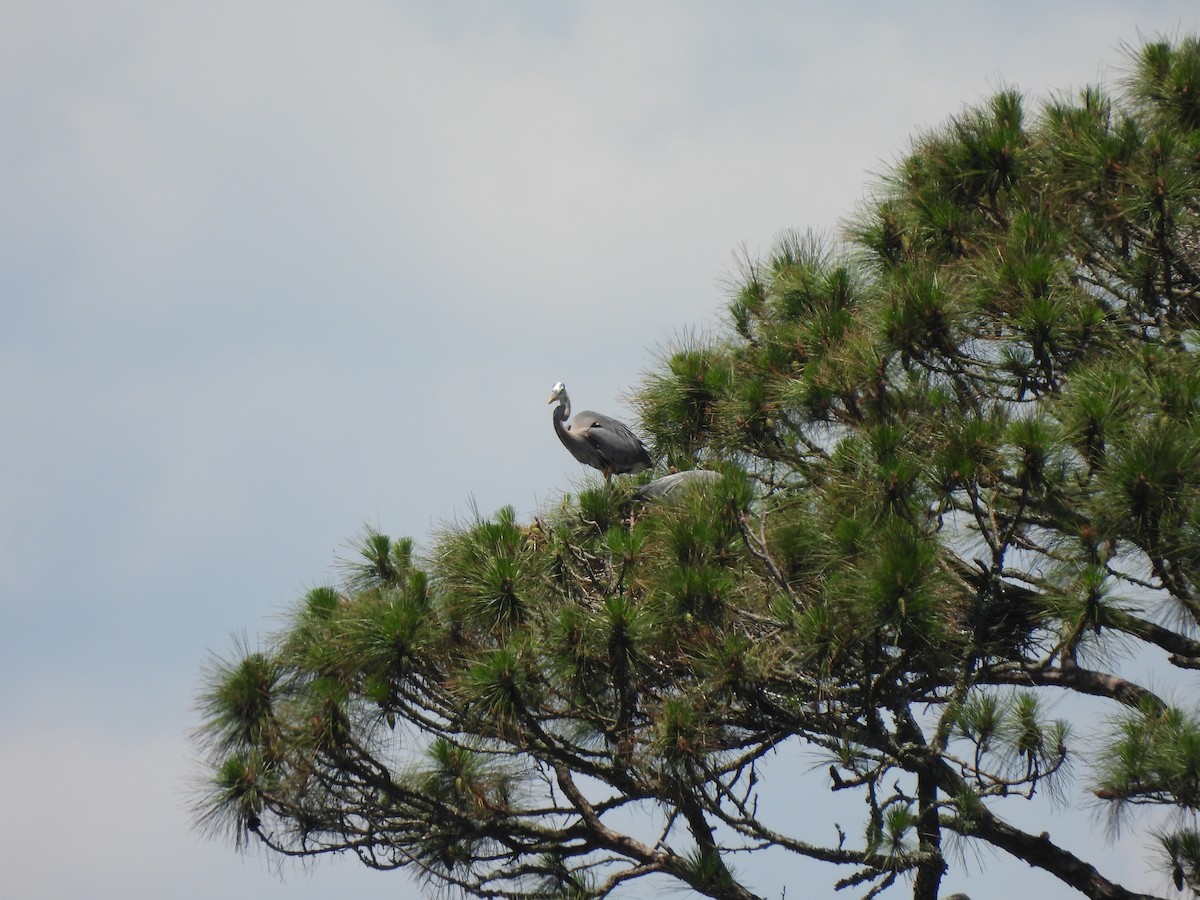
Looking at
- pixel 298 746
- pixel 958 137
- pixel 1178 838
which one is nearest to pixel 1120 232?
pixel 958 137

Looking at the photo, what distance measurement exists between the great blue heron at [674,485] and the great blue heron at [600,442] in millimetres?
997

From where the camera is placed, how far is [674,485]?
674cm

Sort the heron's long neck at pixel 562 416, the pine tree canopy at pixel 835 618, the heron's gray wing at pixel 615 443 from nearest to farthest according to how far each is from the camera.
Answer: the pine tree canopy at pixel 835 618
the heron's gray wing at pixel 615 443
the heron's long neck at pixel 562 416

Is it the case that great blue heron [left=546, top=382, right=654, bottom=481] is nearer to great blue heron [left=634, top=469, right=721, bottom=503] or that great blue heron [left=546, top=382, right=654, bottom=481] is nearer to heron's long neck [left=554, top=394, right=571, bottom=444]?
heron's long neck [left=554, top=394, right=571, bottom=444]

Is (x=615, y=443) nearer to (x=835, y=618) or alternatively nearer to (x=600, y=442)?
(x=600, y=442)

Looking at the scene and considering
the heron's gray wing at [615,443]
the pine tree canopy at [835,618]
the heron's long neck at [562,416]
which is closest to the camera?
the pine tree canopy at [835,618]

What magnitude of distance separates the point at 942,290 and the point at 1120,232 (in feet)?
4.09

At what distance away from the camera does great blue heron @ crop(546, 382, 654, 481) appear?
8.36 m

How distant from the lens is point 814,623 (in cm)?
541

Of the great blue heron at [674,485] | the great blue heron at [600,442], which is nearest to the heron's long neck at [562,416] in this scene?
the great blue heron at [600,442]

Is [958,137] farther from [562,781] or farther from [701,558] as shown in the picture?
[562,781]

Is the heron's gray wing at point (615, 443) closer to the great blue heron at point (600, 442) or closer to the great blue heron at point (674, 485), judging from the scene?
the great blue heron at point (600, 442)

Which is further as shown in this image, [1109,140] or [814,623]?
[1109,140]

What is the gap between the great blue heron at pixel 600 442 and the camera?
836cm
